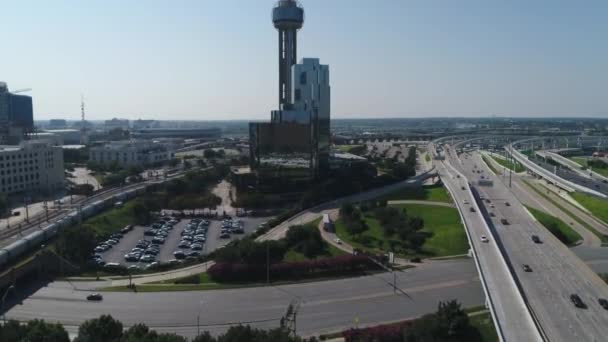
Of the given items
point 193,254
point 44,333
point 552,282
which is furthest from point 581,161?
point 44,333

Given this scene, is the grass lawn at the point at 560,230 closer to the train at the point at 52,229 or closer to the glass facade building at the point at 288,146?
the glass facade building at the point at 288,146

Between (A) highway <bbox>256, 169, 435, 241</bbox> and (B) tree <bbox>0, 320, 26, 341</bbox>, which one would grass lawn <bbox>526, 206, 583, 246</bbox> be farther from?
(B) tree <bbox>0, 320, 26, 341</bbox>

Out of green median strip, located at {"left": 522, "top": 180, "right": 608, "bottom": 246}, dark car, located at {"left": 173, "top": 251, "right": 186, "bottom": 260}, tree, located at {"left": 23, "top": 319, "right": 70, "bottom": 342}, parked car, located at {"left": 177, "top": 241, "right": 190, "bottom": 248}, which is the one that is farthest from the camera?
green median strip, located at {"left": 522, "top": 180, "right": 608, "bottom": 246}

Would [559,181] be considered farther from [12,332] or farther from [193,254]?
[12,332]

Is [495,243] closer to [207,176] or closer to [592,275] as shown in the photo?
[592,275]

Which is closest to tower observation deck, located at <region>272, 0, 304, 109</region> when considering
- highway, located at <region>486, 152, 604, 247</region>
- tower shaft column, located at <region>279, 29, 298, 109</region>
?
tower shaft column, located at <region>279, 29, 298, 109</region>

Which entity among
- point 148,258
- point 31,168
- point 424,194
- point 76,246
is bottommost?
point 148,258
